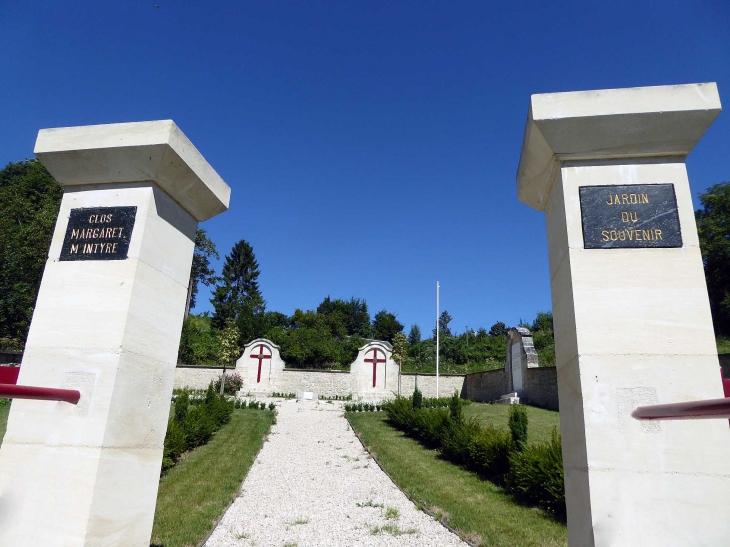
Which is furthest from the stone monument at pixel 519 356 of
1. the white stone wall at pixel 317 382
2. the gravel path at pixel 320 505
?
the gravel path at pixel 320 505

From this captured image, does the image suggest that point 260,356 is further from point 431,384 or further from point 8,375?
point 8,375

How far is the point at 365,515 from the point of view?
24.8 feet

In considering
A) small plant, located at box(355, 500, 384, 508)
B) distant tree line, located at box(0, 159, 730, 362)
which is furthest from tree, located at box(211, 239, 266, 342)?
small plant, located at box(355, 500, 384, 508)

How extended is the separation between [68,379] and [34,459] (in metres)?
0.48

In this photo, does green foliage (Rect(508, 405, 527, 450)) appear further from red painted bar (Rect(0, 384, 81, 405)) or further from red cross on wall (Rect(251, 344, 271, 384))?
red cross on wall (Rect(251, 344, 271, 384))

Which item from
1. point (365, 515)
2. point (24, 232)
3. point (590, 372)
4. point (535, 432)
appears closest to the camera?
point (590, 372)

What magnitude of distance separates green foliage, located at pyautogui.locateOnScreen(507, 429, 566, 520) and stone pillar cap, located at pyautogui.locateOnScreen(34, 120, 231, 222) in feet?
21.3

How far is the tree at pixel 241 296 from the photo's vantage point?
42.8m

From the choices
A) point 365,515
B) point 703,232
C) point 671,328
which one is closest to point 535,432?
point 365,515

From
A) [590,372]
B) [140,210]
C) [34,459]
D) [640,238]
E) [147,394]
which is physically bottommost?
[34,459]

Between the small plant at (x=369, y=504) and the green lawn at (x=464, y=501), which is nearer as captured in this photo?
the green lawn at (x=464, y=501)

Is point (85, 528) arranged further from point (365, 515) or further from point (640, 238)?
point (365, 515)

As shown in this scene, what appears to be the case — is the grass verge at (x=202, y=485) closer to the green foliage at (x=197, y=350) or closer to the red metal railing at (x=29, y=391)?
the red metal railing at (x=29, y=391)

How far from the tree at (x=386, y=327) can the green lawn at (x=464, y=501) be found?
46512 mm
